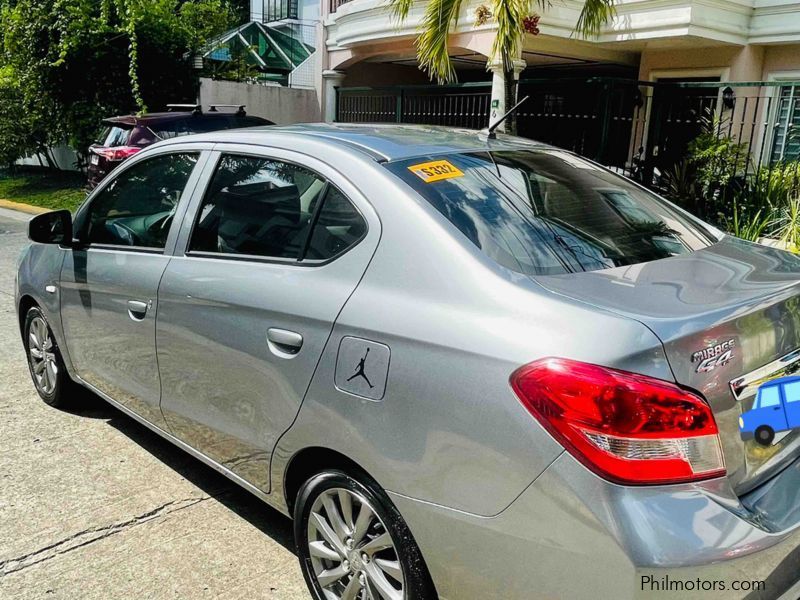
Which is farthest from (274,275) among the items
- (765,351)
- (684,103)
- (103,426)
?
(684,103)

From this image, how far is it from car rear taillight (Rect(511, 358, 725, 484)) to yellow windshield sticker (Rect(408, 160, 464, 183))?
0.93 meters

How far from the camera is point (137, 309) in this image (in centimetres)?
321

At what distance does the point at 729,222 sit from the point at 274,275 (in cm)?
627

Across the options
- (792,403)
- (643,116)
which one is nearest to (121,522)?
(792,403)

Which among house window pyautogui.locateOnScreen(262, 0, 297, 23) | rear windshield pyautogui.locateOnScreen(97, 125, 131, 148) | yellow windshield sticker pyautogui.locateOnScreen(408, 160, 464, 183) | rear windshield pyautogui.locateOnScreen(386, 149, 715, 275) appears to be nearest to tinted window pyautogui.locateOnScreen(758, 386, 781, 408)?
rear windshield pyautogui.locateOnScreen(386, 149, 715, 275)

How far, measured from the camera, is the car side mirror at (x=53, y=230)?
379cm

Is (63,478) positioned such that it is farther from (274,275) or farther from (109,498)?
(274,275)

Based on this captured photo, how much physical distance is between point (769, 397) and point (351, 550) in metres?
1.37

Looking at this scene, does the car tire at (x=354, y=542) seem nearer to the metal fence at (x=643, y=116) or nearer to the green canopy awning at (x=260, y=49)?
the metal fence at (x=643, y=116)

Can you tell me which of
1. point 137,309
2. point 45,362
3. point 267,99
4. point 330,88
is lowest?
point 45,362

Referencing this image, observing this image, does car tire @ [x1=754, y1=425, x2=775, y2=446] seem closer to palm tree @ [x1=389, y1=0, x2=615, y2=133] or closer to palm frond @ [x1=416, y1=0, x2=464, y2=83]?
palm tree @ [x1=389, y1=0, x2=615, y2=133]

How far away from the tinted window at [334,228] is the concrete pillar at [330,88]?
12.0 metres

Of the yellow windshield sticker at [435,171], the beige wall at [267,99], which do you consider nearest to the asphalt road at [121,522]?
the yellow windshield sticker at [435,171]

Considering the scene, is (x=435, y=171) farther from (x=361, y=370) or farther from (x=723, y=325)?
(x=723, y=325)
